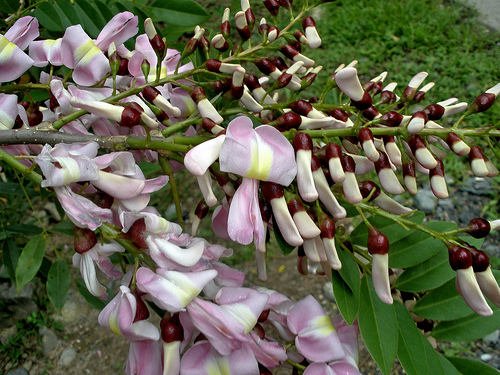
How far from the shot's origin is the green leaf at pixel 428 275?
2.59 ft

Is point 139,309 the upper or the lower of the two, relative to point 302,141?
lower

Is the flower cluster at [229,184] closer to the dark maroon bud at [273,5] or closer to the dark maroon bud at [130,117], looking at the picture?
the dark maroon bud at [130,117]

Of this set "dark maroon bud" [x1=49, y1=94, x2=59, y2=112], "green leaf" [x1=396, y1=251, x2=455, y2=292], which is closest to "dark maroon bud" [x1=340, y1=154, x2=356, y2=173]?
"green leaf" [x1=396, y1=251, x2=455, y2=292]

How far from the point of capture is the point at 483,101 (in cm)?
66

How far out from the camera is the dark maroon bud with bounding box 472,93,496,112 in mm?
663

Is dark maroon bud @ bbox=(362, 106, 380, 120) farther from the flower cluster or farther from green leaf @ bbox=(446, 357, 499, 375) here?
green leaf @ bbox=(446, 357, 499, 375)

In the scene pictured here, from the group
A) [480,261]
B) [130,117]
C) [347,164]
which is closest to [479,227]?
[480,261]

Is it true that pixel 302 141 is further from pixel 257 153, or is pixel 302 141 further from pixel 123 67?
pixel 123 67

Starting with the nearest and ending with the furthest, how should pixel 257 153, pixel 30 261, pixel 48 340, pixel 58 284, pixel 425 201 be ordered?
pixel 257 153, pixel 30 261, pixel 58 284, pixel 48 340, pixel 425 201

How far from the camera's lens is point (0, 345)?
192cm

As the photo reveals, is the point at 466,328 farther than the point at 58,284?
No

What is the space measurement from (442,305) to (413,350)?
77 mm

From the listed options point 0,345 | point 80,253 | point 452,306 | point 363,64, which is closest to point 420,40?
point 363,64

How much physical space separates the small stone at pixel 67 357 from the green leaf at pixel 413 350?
4.84ft
